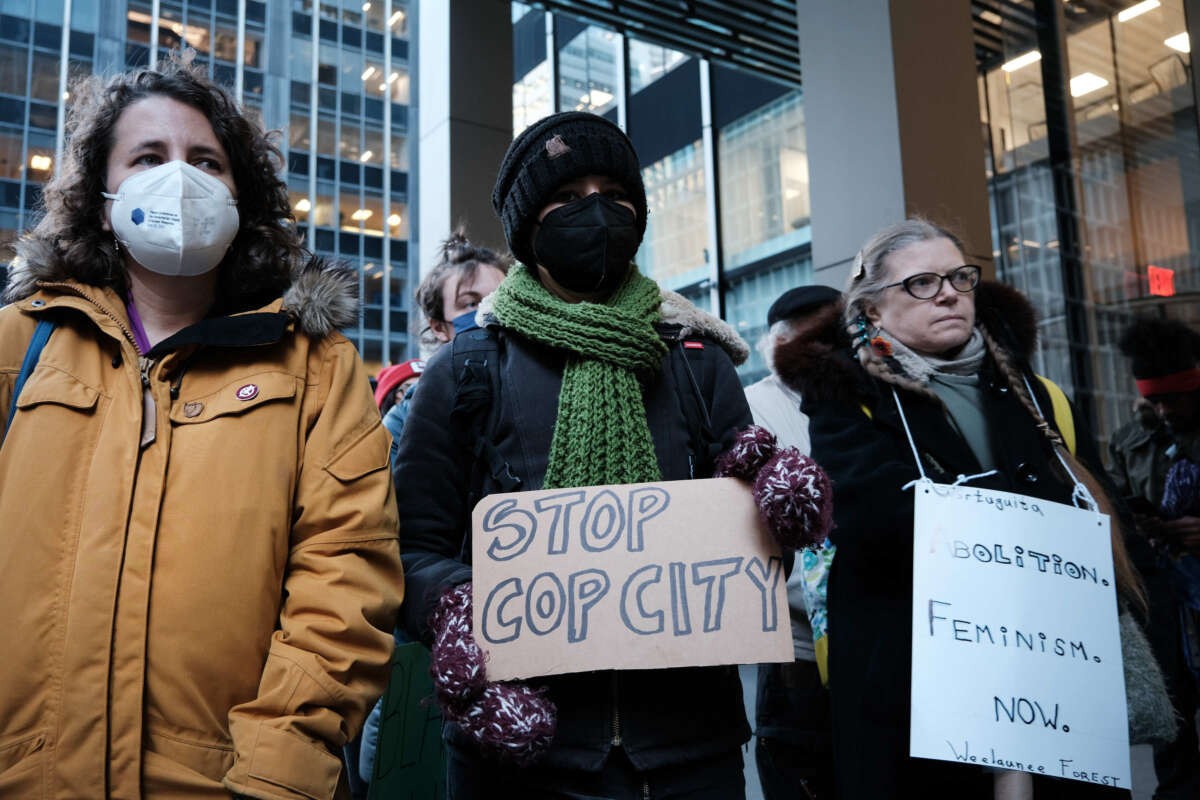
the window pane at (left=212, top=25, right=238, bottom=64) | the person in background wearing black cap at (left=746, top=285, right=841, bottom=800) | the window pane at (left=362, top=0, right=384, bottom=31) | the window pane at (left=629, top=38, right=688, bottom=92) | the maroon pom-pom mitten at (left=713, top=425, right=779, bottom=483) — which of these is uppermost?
the window pane at (left=362, top=0, right=384, bottom=31)

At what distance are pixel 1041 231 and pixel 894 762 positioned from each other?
5898 mm

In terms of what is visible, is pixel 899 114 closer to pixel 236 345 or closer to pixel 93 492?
pixel 236 345

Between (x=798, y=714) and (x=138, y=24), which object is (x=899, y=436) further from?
(x=138, y=24)

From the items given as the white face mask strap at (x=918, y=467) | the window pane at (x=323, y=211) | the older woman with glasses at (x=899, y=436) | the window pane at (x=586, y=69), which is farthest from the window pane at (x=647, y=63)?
the window pane at (x=323, y=211)

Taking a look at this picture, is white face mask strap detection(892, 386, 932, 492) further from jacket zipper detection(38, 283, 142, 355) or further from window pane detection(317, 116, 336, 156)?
window pane detection(317, 116, 336, 156)

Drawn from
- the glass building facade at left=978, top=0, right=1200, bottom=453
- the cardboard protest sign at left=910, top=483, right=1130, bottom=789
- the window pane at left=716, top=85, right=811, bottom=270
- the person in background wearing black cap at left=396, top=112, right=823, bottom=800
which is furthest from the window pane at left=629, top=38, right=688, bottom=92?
the cardboard protest sign at left=910, top=483, right=1130, bottom=789

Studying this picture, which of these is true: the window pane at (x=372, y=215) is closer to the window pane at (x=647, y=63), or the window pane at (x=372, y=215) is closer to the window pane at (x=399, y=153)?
the window pane at (x=399, y=153)

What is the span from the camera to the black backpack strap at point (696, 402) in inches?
71.8

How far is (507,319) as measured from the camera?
184cm

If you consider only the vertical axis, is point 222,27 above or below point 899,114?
above

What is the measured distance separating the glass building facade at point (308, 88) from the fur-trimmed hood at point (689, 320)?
76.3 ft

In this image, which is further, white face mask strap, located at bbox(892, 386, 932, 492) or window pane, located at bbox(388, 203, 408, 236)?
window pane, located at bbox(388, 203, 408, 236)

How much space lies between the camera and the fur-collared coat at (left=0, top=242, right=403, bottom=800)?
56.3 inches

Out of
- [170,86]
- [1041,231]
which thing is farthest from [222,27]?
[170,86]
